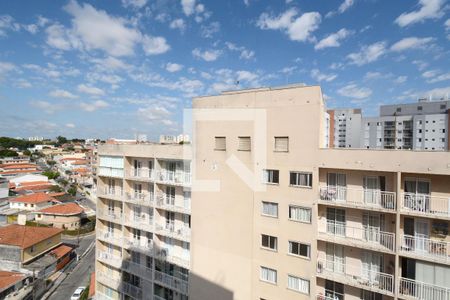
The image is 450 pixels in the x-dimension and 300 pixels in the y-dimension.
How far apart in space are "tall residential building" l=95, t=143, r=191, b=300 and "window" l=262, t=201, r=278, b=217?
244 inches

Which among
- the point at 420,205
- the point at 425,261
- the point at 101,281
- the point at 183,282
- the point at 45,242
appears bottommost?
the point at 45,242

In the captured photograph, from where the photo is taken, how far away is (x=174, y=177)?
70.7 ft

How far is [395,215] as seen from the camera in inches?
555

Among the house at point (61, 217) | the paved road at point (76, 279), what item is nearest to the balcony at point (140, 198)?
the paved road at point (76, 279)

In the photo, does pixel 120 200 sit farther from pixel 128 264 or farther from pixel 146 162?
pixel 128 264

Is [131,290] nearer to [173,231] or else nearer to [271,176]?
[173,231]

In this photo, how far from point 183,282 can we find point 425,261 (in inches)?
634

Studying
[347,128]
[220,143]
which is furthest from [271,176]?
[347,128]

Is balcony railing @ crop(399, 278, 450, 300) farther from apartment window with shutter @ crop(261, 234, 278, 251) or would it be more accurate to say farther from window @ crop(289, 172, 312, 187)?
apartment window with shutter @ crop(261, 234, 278, 251)

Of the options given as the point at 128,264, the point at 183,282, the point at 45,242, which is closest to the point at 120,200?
the point at 128,264

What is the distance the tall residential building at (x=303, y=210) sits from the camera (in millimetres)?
13547

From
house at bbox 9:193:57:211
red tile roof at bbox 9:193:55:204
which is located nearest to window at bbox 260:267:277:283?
house at bbox 9:193:57:211

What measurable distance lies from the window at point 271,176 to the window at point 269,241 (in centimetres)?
354

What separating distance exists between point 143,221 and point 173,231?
3.44 meters
